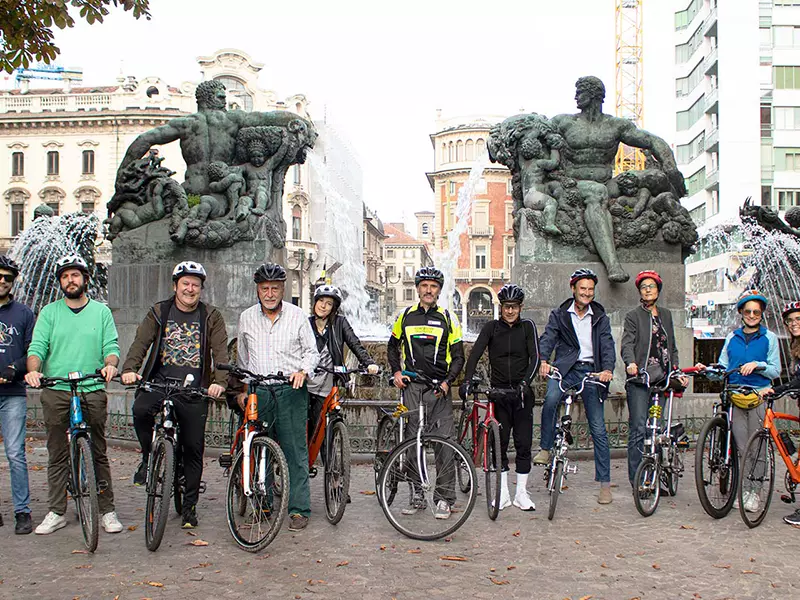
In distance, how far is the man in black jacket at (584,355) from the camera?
295 inches

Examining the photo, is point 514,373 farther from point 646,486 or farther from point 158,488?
point 158,488

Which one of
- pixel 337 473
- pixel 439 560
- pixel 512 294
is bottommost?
pixel 439 560

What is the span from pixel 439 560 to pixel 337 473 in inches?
50.5

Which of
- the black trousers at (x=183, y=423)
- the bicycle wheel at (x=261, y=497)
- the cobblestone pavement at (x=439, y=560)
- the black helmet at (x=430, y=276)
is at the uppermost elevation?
the black helmet at (x=430, y=276)

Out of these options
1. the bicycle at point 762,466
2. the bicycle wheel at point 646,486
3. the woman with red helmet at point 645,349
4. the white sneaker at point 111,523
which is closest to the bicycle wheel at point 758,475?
the bicycle at point 762,466

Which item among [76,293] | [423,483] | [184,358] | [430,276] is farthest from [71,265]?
[423,483]

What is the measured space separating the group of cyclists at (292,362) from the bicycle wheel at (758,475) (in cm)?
4

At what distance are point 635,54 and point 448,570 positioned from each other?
8683cm

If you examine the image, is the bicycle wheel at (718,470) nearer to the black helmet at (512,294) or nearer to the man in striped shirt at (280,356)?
the black helmet at (512,294)

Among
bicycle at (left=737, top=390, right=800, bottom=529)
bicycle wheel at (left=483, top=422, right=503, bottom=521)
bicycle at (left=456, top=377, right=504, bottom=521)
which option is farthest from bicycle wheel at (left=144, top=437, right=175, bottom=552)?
bicycle at (left=737, top=390, right=800, bottom=529)

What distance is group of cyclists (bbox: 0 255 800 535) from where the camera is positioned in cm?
644

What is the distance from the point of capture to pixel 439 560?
5.87 m

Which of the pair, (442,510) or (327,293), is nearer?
(442,510)

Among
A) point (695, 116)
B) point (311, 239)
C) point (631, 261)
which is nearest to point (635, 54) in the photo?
point (695, 116)
